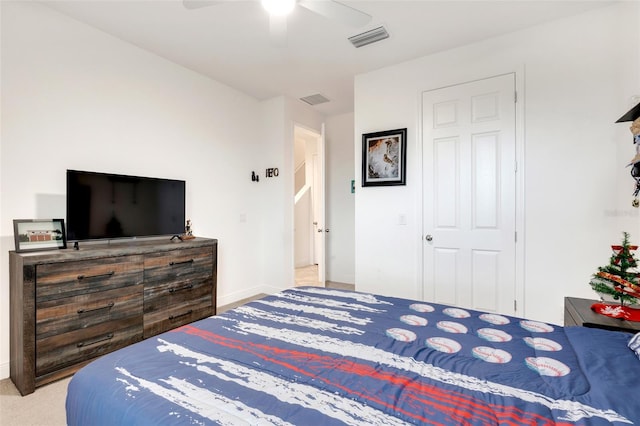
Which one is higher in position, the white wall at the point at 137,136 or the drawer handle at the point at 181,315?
the white wall at the point at 137,136

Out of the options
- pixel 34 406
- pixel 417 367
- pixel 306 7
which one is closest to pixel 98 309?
pixel 34 406

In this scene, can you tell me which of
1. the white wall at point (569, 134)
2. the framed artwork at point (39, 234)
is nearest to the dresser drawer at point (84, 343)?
the framed artwork at point (39, 234)

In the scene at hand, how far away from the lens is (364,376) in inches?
40.7

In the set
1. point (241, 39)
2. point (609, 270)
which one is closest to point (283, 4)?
point (241, 39)

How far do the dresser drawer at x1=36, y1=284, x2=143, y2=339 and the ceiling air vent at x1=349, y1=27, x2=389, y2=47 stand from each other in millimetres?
2961

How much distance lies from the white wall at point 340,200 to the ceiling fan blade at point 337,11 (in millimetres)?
2930

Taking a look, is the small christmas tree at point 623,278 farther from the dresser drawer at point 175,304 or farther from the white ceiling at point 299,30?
the dresser drawer at point 175,304

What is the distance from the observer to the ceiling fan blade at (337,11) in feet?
5.80

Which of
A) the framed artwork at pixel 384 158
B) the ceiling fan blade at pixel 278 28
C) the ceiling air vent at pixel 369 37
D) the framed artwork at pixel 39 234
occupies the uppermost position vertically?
the ceiling air vent at pixel 369 37

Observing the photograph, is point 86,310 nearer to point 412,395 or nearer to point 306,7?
point 412,395

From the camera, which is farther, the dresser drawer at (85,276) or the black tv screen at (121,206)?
the black tv screen at (121,206)

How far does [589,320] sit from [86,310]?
3.28 m

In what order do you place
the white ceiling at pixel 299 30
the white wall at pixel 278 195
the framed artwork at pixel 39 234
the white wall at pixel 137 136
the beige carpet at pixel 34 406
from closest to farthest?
the beige carpet at pixel 34 406
the framed artwork at pixel 39 234
the white wall at pixel 137 136
the white ceiling at pixel 299 30
the white wall at pixel 278 195

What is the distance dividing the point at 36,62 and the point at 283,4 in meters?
2.09
